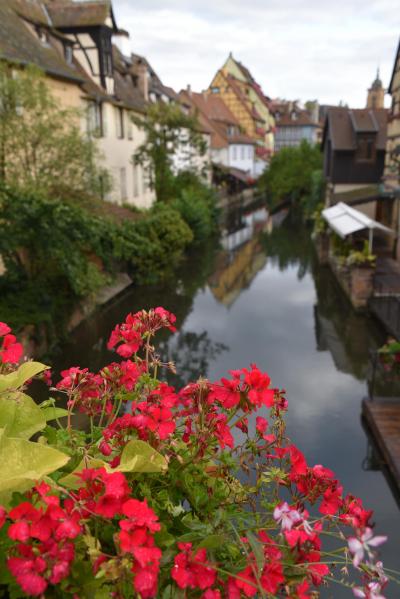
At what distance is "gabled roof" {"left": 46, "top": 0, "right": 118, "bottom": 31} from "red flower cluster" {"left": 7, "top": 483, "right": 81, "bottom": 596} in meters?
25.1

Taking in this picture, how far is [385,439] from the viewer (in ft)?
28.6

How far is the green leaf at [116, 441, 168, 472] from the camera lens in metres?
1.51

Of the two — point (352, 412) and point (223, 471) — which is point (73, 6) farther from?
point (223, 471)

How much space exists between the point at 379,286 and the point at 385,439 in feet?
30.7

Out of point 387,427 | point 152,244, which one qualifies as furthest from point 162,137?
point 387,427

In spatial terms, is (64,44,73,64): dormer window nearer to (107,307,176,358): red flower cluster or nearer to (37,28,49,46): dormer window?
(37,28,49,46): dormer window

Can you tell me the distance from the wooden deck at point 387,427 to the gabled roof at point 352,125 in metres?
23.2

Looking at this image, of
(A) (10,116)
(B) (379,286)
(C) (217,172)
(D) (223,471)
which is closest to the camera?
(D) (223,471)

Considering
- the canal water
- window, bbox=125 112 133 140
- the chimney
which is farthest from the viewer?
the chimney

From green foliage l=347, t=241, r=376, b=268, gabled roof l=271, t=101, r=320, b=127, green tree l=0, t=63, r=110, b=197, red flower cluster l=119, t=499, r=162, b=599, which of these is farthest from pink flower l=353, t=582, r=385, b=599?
gabled roof l=271, t=101, r=320, b=127

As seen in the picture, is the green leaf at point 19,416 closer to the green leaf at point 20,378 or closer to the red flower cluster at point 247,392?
the green leaf at point 20,378

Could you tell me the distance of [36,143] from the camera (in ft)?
47.7

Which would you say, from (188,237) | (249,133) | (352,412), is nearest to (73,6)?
(188,237)

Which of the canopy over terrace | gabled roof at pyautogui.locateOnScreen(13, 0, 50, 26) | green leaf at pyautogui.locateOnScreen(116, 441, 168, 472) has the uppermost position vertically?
gabled roof at pyautogui.locateOnScreen(13, 0, 50, 26)
